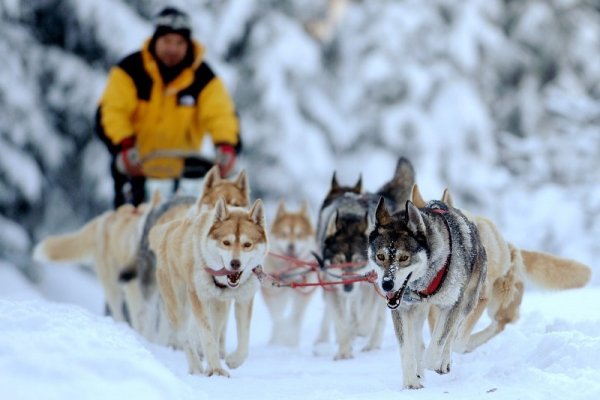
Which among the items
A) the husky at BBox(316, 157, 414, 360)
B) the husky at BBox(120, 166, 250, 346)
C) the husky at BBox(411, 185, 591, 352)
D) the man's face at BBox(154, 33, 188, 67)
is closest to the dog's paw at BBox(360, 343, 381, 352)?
the husky at BBox(316, 157, 414, 360)

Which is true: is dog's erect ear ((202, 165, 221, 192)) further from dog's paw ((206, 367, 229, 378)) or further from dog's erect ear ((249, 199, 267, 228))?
dog's paw ((206, 367, 229, 378))

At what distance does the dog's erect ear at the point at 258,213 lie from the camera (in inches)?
216

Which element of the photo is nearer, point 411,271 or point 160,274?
point 411,271

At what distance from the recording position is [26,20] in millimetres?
13797

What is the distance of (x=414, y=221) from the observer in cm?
456

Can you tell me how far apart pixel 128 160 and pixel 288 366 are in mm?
2198

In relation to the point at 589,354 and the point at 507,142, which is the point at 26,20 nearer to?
the point at 507,142

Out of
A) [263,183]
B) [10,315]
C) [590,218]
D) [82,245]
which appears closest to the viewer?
[10,315]

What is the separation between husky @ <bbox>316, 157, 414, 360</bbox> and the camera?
21.7 ft

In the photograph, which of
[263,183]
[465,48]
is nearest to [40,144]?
[263,183]

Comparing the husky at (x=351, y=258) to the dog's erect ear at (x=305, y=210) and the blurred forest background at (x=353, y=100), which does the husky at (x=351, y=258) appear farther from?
the blurred forest background at (x=353, y=100)

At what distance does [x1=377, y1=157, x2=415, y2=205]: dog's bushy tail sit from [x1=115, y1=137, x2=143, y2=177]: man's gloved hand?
1925mm

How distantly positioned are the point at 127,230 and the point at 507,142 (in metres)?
9.15

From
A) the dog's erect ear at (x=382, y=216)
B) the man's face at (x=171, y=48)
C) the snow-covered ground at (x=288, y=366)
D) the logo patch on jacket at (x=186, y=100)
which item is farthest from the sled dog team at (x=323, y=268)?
the man's face at (x=171, y=48)
